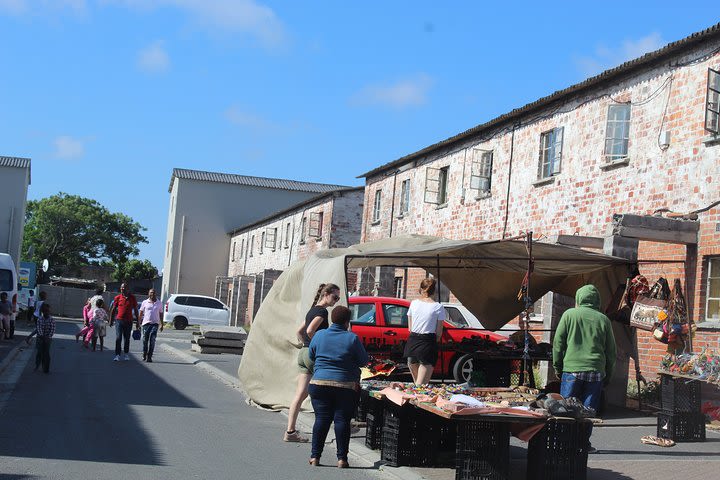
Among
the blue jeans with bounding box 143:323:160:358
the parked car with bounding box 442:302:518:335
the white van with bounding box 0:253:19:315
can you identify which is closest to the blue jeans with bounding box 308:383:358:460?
the parked car with bounding box 442:302:518:335

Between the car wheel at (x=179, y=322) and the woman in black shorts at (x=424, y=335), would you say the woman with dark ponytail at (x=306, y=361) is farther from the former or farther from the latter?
the car wheel at (x=179, y=322)

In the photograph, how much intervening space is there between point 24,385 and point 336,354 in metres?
7.83

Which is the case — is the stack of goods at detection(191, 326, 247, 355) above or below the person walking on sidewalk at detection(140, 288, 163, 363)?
below

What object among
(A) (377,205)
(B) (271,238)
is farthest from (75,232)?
(A) (377,205)

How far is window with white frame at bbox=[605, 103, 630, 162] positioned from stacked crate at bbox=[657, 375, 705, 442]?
668 cm

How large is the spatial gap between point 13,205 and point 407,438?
4712 cm

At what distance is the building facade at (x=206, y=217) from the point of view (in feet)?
189

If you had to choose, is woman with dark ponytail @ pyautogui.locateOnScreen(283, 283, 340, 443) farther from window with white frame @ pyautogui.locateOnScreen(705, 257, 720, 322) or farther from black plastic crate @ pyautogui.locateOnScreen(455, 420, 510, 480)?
window with white frame @ pyautogui.locateOnScreen(705, 257, 720, 322)

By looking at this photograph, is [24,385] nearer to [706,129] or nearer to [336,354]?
[336,354]

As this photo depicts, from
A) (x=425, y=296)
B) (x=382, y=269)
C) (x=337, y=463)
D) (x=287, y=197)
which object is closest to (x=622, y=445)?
(x=425, y=296)

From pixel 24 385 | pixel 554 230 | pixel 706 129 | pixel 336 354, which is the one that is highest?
pixel 706 129

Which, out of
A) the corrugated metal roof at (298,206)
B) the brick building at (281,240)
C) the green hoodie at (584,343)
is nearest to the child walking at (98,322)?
the brick building at (281,240)

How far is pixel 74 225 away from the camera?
76.2 metres

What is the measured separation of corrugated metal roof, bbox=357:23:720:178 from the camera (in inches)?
586
